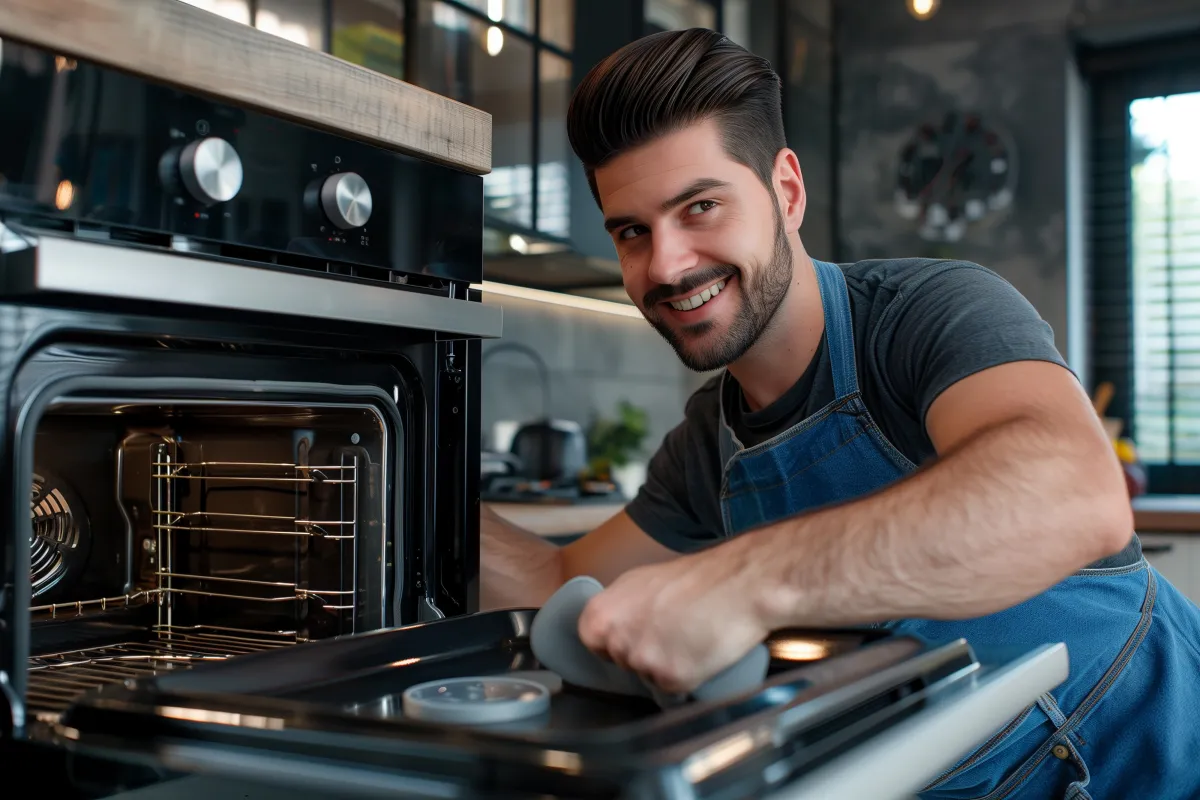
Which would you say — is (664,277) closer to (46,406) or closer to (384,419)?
(384,419)

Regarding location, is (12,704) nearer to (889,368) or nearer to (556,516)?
(889,368)

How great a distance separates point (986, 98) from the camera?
4086 mm

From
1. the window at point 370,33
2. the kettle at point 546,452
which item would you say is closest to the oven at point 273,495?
the window at point 370,33

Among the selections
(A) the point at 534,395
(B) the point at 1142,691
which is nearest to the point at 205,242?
(B) the point at 1142,691

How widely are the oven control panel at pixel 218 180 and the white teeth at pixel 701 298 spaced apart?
11.5 inches

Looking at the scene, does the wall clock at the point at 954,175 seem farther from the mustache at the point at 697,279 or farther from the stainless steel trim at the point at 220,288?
the stainless steel trim at the point at 220,288

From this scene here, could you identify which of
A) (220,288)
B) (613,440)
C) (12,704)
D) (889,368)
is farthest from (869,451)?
(613,440)

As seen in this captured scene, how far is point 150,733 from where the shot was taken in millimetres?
530

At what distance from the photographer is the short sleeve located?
0.95 m

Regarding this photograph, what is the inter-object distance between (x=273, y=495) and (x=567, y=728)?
47 cm

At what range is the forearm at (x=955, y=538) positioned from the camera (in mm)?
694

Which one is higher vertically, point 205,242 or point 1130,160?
point 1130,160

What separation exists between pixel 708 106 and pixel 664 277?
0.19 meters

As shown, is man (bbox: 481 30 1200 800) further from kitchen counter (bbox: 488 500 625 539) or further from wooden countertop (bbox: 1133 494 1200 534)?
wooden countertop (bbox: 1133 494 1200 534)
